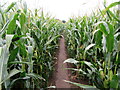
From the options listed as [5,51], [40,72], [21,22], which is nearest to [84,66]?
[40,72]

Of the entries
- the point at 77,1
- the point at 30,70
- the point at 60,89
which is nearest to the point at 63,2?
the point at 77,1

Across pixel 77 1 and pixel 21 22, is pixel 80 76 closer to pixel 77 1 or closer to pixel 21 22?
pixel 21 22

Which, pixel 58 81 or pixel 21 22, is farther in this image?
pixel 58 81

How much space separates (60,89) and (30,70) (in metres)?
0.76

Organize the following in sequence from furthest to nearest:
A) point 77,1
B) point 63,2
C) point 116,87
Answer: point 63,2 → point 77,1 → point 116,87

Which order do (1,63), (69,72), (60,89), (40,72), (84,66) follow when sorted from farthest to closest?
(69,72) → (84,66) → (60,89) → (40,72) → (1,63)

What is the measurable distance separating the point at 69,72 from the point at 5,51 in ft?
5.02

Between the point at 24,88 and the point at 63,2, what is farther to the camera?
the point at 63,2

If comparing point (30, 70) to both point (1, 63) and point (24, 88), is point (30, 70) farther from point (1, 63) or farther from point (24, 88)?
point (1, 63)

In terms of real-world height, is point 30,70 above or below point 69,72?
above

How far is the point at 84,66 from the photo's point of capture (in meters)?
1.69

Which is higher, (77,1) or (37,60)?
(77,1)

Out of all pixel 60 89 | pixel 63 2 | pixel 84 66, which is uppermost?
pixel 63 2

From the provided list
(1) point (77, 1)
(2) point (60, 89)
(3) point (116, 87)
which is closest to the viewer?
(3) point (116, 87)
